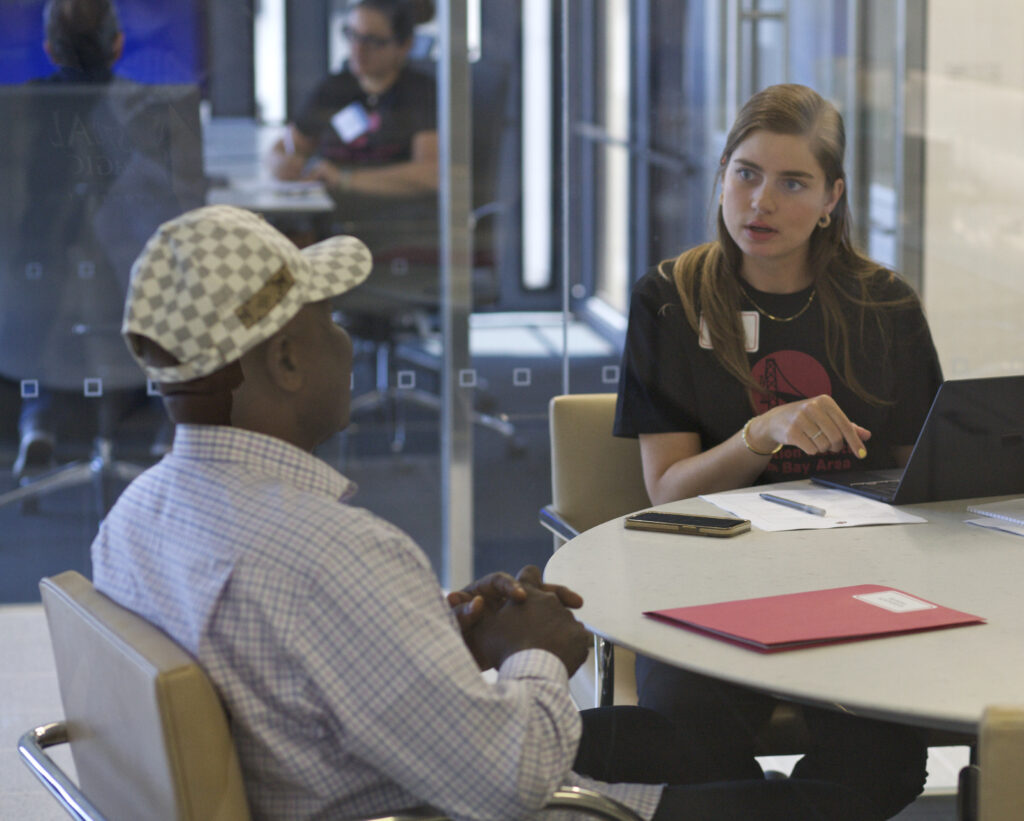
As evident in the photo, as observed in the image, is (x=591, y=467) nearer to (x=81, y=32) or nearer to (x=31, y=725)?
(x=31, y=725)

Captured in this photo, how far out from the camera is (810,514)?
1910 mm

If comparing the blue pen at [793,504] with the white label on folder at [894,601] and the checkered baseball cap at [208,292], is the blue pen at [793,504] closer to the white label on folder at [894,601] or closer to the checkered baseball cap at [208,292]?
the white label on folder at [894,601]

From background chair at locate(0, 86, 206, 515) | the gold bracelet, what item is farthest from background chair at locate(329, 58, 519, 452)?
the gold bracelet

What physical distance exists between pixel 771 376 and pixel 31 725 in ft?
6.20

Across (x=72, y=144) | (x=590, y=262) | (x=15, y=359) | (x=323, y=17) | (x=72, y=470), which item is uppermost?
(x=323, y=17)

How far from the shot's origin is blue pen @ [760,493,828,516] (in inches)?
75.0

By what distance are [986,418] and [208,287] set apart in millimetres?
1280

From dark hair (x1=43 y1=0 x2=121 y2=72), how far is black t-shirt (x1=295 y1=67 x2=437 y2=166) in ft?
1.85

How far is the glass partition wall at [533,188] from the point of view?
11.8ft

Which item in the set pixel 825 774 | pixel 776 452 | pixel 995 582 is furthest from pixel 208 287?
pixel 776 452

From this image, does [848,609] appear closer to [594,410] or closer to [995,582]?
[995,582]

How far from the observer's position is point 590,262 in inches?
151

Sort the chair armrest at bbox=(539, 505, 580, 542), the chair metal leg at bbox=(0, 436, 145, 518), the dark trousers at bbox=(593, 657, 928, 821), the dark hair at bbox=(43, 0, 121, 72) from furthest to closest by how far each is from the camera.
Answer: the chair metal leg at bbox=(0, 436, 145, 518) → the dark hair at bbox=(43, 0, 121, 72) → the chair armrest at bbox=(539, 505, 580, 542) → the dark trousers at bbox=(593, 657, 928, 821)

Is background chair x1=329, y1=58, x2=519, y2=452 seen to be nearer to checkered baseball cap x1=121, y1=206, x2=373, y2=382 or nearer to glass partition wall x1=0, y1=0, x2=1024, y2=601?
glass partition wall x1=0, y1=0, x2=1024, y2=601
